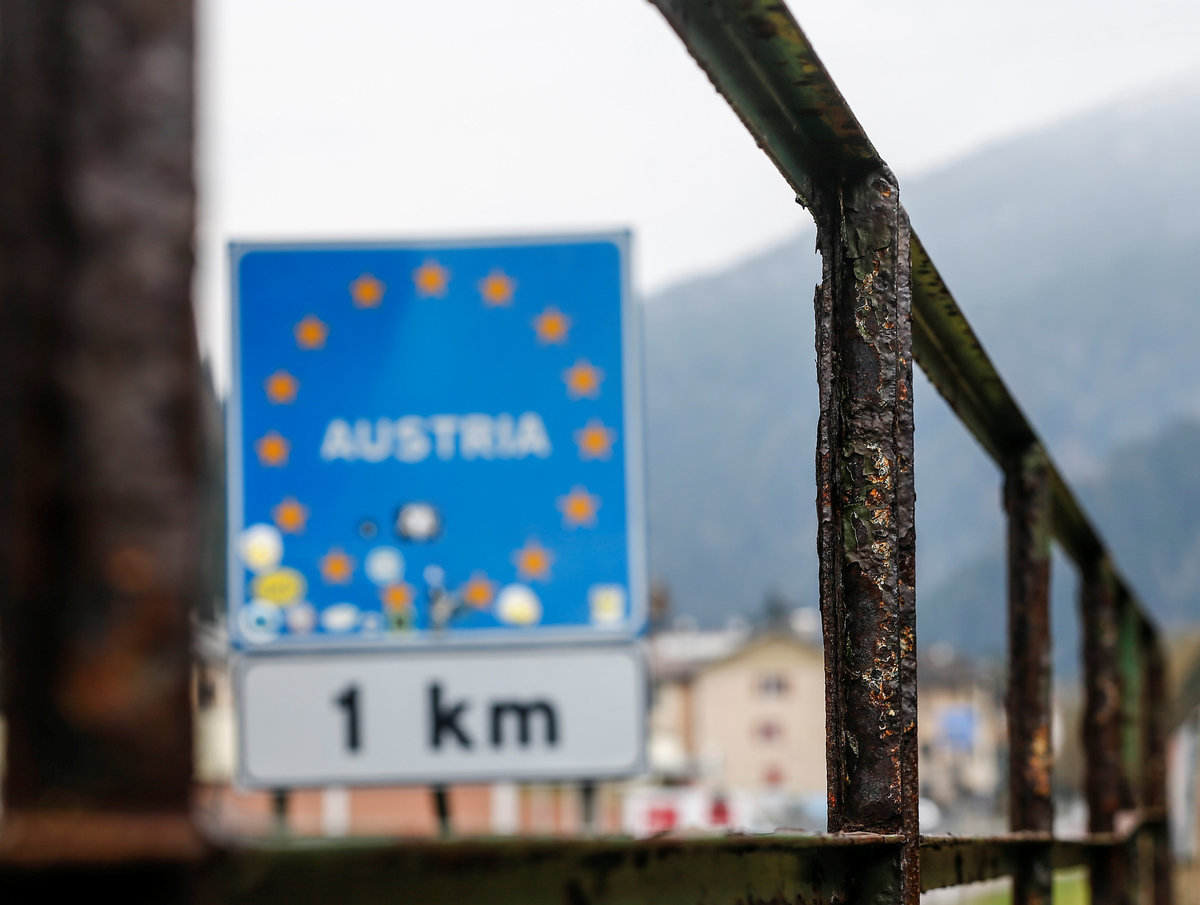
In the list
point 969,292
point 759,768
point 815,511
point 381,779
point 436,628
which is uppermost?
point 969,292

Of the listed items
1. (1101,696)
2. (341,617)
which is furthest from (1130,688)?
(341,617)

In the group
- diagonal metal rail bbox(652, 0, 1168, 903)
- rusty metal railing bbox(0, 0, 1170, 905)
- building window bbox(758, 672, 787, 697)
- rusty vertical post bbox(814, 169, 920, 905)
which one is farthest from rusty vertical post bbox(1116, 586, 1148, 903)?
building window bbox(758, 672, 787, 697)

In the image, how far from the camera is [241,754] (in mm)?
2418

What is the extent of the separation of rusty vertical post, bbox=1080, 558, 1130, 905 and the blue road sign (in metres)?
1.07

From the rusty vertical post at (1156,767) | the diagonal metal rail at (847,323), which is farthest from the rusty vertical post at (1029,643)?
the rusty vertical post at (1156,767)

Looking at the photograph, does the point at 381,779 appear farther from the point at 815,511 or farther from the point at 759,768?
the point at 759,768

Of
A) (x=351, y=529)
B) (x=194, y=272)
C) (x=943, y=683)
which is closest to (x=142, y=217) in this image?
(x=194, y=272)

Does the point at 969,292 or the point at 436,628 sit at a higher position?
the point at 969,292

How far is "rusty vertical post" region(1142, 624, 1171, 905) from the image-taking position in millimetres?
4219

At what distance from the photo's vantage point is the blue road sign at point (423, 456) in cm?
257

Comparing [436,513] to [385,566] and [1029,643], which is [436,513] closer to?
[385,566]

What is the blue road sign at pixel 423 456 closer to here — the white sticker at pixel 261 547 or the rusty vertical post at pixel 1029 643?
the white sticker at pixel 261 547

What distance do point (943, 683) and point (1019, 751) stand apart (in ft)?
284

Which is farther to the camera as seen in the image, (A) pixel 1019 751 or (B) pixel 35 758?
(A) pixel 1019 751
